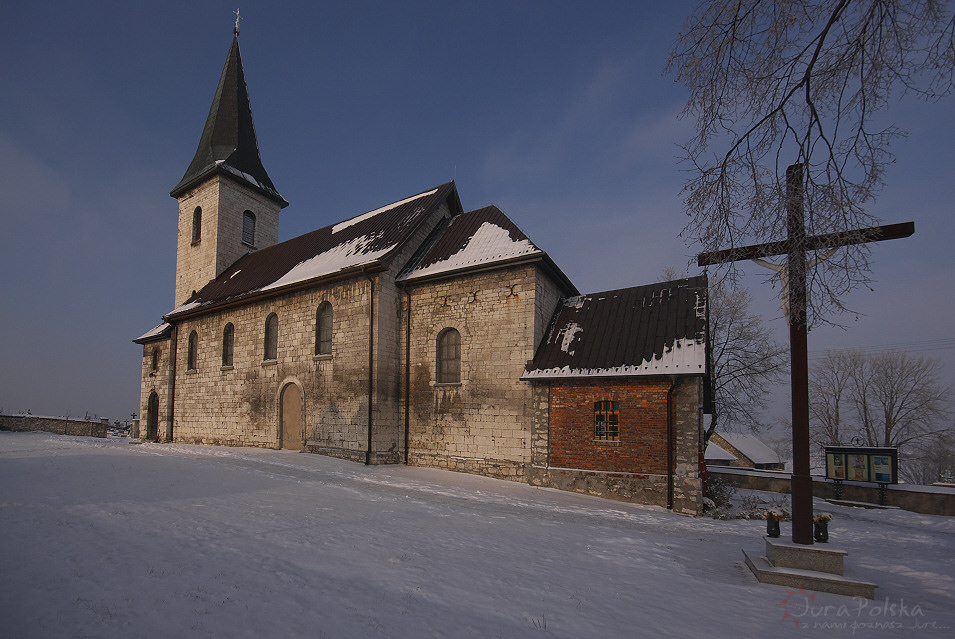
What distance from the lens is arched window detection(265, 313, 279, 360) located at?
59.1 feet

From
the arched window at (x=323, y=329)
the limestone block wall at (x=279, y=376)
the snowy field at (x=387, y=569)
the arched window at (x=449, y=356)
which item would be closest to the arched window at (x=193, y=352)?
the limestone block wall at (x=279, y=376)

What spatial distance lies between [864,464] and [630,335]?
31.7ft

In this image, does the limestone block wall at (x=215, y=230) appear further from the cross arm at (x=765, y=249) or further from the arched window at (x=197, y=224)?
the cross arm at (x=765, y=249)

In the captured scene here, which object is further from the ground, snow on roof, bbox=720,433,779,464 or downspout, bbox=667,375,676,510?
downspout, bbox=667,375,676,510

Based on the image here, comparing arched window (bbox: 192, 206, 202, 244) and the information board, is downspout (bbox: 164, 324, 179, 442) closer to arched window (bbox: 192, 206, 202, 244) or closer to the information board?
arched window (bbox: 192, 206, 202, 244)

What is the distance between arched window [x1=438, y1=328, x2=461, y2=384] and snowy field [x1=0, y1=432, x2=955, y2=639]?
16.5 feet

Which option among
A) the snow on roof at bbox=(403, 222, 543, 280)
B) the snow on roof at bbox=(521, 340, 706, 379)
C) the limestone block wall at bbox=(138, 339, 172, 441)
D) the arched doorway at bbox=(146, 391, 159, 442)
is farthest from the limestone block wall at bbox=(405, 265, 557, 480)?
the arched doorway at bbox=(146, 391, 159, 442)

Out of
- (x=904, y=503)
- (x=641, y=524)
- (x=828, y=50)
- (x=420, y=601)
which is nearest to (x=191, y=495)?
(x=420, y=601)

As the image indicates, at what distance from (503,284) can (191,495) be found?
8.97 meters

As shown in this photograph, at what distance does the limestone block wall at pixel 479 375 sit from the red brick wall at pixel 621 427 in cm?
97

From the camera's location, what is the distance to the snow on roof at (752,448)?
1372 inches

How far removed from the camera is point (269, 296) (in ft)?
59.3

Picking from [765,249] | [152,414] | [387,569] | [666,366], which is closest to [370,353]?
[666,366]

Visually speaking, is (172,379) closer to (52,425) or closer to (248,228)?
(248,228)
